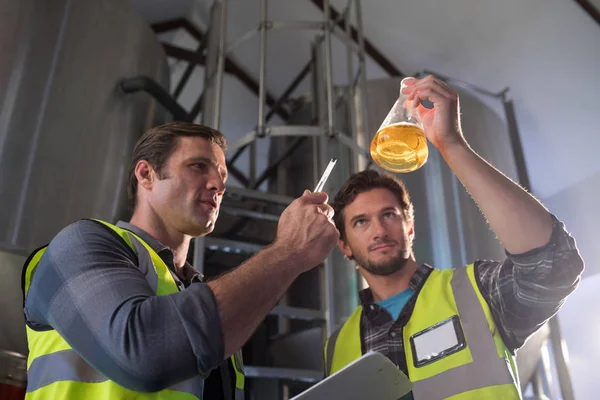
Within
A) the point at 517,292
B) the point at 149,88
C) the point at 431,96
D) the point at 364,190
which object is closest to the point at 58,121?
the point at 149,88

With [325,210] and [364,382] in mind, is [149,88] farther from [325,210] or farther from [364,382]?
[364,382]

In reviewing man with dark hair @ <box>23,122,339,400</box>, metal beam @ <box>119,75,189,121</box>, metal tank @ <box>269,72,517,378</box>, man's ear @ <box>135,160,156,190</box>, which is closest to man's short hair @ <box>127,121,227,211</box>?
man's ear @ <box>135,160,156,190</box>

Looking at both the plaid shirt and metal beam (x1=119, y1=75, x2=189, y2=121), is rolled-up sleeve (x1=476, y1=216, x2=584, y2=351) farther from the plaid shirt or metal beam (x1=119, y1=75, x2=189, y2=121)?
metal beam (x1=119, y1=75, x2=189, y2=121)

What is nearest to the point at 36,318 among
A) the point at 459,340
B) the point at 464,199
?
the point at 459,340

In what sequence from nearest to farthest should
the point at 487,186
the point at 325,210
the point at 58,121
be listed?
the point at 325,210 → the point at 487,186 → the point at 58,121

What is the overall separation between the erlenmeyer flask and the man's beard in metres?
0.33

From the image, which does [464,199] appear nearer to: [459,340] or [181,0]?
[459,340]

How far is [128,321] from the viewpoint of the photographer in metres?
0.92

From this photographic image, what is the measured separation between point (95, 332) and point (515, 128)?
14.4 ft

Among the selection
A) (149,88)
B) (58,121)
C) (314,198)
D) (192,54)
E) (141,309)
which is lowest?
(141,309)

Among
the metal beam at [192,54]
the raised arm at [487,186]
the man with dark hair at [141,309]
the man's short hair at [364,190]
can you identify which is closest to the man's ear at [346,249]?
the man's short hair at [364,190]

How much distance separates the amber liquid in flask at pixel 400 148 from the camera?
5.55 ft

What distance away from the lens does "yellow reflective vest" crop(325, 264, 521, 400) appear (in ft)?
5.03

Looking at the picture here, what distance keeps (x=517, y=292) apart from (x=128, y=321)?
1.04 metres
